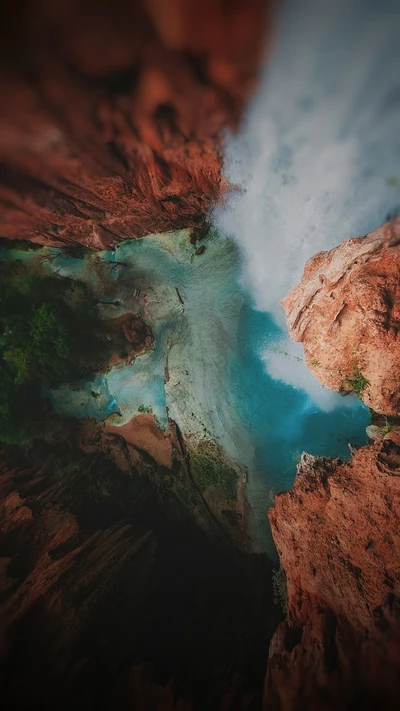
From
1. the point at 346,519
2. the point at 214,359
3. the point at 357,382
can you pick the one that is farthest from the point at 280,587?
the point at 214,359

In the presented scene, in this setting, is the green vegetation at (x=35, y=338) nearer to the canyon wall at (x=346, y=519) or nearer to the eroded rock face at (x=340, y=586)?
the canyon wall at (x=346, y=519)

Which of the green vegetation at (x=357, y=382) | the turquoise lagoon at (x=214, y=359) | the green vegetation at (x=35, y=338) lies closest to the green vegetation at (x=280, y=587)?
the turquoise lagoon at (x=214, y=359)

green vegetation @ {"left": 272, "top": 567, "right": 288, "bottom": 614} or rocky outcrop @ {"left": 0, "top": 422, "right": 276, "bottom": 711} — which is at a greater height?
green vegetation @ {"left": 272, "top": 567, "right": 288, "bottom": 614}

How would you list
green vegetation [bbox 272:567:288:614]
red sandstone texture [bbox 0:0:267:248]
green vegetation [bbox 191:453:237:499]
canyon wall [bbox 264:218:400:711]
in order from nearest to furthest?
red sandstone texture [bbox 0:0:267:248]
canyon wall [bbox 264:218:400:711]
green vegetation [bbox 272:567:288:614]
green vegetation [bbox 191:453:237:499]

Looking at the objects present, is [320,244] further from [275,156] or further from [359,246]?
[275,156]

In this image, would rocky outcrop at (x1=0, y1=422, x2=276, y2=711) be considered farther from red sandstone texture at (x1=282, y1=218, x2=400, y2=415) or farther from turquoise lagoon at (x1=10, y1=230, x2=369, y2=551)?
red sandstone texture at (x1=282, y1=218, x2=400, y2=415)

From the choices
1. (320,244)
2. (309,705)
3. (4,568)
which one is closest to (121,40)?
(320,244)

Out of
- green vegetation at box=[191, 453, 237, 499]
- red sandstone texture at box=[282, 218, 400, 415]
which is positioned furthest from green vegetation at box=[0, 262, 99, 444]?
red sandstone texture at box=[282, 218, 400, 415]
